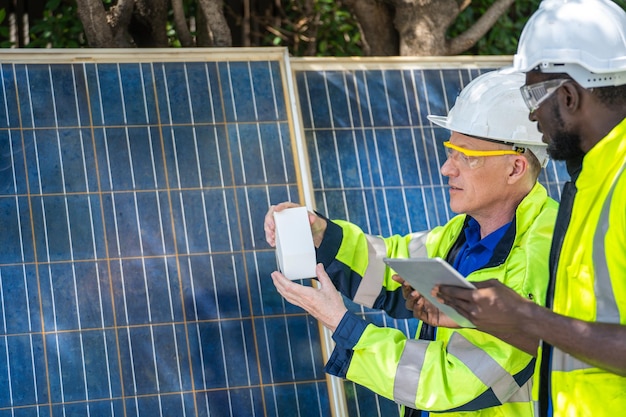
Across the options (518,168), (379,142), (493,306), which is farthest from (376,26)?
(493,306)

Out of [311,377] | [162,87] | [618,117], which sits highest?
[162,87]

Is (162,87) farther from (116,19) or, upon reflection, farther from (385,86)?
(385,86)

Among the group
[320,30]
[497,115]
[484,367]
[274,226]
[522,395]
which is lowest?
[522,395]

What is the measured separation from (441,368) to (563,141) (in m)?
0.94

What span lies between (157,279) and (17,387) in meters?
0.76

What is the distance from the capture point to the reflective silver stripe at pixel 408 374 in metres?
3.55

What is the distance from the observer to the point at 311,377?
15.4 feet

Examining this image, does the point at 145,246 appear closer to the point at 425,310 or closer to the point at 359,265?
the point at 359,265

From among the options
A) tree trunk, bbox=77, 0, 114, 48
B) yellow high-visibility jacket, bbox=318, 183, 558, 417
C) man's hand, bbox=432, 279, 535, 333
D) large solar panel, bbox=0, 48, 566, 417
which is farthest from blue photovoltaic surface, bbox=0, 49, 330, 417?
man's hand, bbox=432, 279, 535, 333

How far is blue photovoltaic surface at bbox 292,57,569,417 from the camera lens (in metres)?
5.09

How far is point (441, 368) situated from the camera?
11.6ft

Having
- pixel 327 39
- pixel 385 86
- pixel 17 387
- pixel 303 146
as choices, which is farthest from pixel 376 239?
pixel 327 39

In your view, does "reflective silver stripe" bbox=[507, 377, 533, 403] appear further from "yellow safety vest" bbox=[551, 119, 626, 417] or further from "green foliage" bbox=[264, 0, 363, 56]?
"green foliage" bbox=[264, 0, 363, 56]

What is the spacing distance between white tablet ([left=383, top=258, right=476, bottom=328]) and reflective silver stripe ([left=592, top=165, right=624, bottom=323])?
1.24ft
